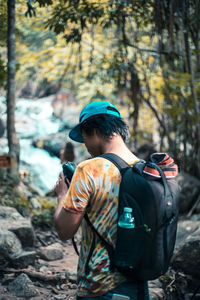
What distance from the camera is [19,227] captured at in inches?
163

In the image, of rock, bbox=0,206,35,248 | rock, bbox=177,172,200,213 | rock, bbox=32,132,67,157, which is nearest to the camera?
rock, bbox=0,206,35,248

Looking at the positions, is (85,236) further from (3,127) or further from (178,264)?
(3,127)

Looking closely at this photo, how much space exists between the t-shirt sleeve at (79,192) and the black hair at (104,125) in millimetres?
236

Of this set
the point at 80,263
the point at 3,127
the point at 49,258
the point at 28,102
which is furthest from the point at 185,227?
the point at 28,102

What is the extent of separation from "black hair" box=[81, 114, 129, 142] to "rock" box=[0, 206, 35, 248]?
289 centimetres

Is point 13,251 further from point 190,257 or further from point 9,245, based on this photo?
point 190,257

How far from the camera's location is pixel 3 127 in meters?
18.3

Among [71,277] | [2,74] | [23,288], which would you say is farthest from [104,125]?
[2,74]

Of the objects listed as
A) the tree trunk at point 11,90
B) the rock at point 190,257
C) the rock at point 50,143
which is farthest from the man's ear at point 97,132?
the rock at point 50,143

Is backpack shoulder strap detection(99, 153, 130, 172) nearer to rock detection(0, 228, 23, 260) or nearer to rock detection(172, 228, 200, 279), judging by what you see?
rock detection(0, 228, 23, 260)

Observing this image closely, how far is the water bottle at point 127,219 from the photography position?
4.52 feet

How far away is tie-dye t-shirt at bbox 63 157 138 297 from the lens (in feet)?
4.61

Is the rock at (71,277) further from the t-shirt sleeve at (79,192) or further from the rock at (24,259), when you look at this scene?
the t-shirt sleeve at (79,192)

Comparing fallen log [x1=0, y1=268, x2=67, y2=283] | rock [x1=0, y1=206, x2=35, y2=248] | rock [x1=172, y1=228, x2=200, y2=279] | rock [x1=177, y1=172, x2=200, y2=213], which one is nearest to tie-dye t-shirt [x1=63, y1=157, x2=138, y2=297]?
fallen log [x1=0, y1=268, x2=67, y2=283]
